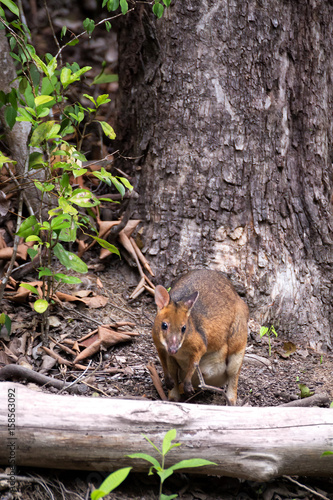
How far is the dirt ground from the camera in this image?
3031 mm

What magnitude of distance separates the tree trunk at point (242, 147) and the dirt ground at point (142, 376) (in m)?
0.38

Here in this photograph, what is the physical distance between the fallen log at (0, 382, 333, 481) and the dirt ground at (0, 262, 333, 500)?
17cm

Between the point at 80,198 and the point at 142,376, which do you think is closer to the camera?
the point at 80,198

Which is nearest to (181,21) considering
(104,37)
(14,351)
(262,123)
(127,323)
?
(262,123)

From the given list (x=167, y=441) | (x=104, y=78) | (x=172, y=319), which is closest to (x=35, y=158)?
(x=172, y=319)

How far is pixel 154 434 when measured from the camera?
9.60ft

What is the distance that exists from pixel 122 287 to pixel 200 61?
2.24 metres

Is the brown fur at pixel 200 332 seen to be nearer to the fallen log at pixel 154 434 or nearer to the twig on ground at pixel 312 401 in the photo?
the twig on ground at pixel 312 401

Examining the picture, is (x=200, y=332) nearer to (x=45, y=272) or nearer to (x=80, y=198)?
(x=45, y=272)

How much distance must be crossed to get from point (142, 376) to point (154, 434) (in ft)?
4.22

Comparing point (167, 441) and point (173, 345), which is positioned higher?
point (167, 441)

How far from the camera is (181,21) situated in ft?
15.9

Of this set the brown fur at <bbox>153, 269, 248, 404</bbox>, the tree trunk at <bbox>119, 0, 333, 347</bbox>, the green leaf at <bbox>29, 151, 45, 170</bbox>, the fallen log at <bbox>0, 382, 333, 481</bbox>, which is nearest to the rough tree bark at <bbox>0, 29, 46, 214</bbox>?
the green leaf at <bbox>29, 151, 45, 170</bbox>

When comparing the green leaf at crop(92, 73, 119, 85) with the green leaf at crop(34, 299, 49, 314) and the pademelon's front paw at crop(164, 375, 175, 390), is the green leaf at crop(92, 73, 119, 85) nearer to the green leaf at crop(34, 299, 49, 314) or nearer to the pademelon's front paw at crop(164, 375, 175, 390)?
the green leaf at crop(34, 299, 49, 314)
